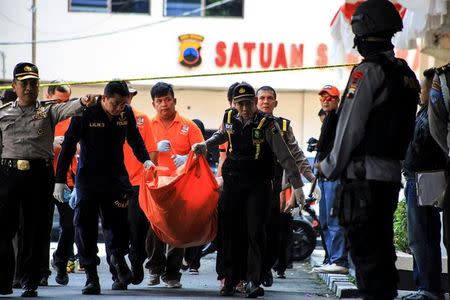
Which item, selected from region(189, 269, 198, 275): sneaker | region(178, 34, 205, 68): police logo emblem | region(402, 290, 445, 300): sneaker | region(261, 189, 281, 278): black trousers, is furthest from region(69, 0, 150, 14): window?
region(402, 290, 445, 300): sneaker

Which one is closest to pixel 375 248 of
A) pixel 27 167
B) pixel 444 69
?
pixel 444 69

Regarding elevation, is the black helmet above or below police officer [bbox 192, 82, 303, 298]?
above

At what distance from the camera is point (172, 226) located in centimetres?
1168

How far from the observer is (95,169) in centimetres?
1098

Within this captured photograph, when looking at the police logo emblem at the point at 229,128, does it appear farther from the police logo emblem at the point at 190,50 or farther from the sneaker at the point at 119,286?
the police logo emblem at the point at 190,50

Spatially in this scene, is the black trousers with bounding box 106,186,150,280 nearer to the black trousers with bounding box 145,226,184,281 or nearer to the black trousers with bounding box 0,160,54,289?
the black trousers with bounding box 145,226,184,281

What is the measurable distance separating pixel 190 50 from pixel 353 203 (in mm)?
27538

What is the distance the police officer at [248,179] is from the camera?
1102 centimetres

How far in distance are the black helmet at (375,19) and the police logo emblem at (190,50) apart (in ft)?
88.8

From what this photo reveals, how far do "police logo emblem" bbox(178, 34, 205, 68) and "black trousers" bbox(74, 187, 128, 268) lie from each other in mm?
23435

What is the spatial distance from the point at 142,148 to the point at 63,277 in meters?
1.75

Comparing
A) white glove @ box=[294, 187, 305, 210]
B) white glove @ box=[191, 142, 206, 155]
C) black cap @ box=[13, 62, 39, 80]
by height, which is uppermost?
black cap @ box=[13, 62, 39, 80]

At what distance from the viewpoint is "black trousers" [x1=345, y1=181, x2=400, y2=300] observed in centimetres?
A: 721

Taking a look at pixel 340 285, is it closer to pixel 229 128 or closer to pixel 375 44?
pixel 229 128
